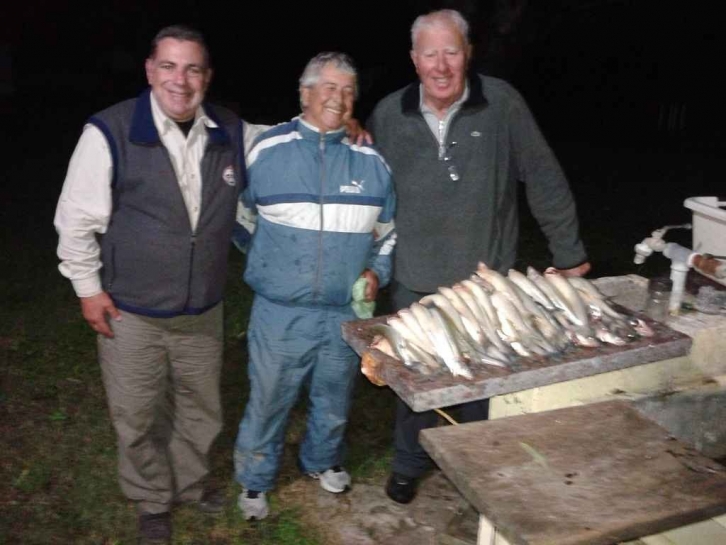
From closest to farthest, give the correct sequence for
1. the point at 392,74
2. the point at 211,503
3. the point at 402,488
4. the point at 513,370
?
the point at 513,370
the point at 211,503
the point at 402,488
the point at 392,74

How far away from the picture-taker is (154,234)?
3590mm

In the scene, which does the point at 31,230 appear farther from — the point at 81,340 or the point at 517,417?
the point at 517,417

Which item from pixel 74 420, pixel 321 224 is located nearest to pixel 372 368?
pixel 321 224

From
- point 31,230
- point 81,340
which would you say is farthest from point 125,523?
point 31,230

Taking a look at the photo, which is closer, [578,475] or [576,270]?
[578,475]

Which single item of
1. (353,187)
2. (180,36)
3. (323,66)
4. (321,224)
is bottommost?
(321,224)

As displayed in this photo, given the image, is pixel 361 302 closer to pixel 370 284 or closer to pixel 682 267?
pixel 370 284

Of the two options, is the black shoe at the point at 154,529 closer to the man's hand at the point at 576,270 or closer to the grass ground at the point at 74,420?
the grass ground at the point at 74,420

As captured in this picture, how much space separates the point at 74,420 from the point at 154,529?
1.62 metres

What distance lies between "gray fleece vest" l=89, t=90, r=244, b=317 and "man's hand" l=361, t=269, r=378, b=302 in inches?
29.0

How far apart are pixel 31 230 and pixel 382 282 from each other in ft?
24.5

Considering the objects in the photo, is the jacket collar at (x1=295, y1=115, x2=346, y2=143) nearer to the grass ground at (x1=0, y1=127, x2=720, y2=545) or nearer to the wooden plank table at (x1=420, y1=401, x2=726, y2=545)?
the wooden plank table at (x1=420, y1=401, x2=726, y2=545)

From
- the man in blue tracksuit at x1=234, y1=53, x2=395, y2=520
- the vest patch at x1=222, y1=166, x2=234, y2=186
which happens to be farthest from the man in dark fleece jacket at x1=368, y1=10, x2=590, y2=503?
the vest patch at x1=222, y1=166, x2=234, y2=186

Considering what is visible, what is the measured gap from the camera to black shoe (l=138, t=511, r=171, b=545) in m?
4.12
